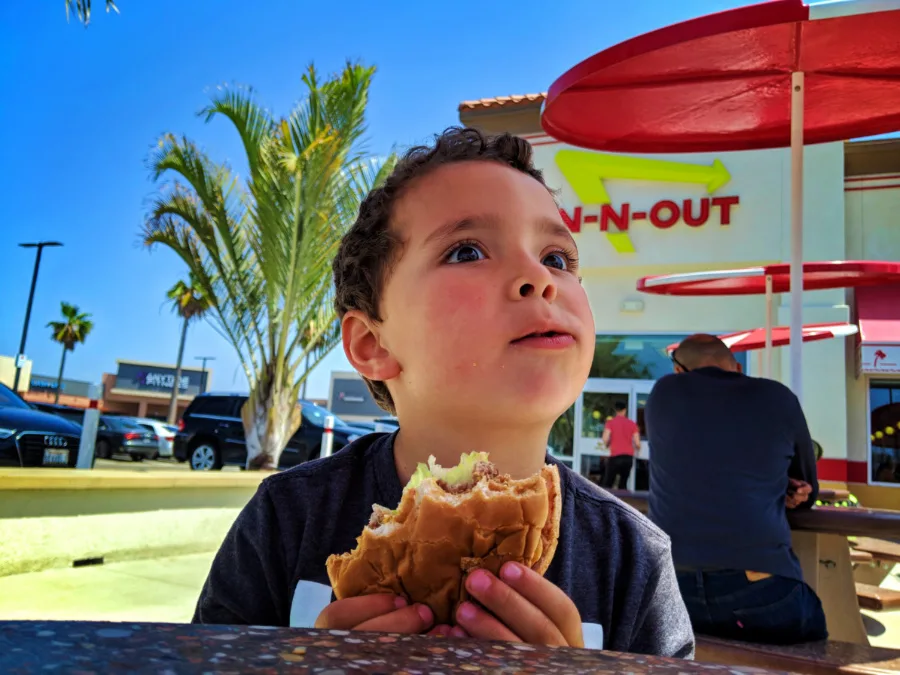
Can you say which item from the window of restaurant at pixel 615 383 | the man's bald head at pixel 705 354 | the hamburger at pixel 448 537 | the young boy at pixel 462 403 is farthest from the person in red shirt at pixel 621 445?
the hamburger at pixel 448 537

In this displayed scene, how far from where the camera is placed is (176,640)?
54 cm

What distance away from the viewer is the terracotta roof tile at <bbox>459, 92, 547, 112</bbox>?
12992 millimetres

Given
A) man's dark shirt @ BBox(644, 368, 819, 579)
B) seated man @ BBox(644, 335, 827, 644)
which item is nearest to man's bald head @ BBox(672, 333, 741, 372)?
seated man @ BBox(644, 335, 827, 644)

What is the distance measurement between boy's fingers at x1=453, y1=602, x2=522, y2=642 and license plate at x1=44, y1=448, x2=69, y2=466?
7504 mm

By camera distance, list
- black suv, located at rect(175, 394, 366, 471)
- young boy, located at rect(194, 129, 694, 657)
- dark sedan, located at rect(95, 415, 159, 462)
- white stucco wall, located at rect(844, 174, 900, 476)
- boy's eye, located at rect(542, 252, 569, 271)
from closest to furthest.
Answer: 1. young boy, located at rect(194, 129, 694, 657)
2. boy's eye, located at rect(542, 252, 569, 271)
3. white stucco wall, located at rect(844, 174, 900, 476)
4. black suv, located at rect(175, 394, 366, 471)
5. dark sedan, located at rect(95, 415, 159, 462)

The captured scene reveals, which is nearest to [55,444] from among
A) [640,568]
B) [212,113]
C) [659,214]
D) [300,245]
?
[300,245]

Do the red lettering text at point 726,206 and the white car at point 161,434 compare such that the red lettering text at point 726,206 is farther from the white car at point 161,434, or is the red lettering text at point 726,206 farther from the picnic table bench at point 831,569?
the white car at point 161,434

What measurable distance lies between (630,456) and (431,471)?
34.2 ft

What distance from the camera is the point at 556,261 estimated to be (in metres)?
1.37

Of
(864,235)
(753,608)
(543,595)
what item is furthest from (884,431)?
(543,595)

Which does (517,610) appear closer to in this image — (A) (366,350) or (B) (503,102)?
(A) (366,350)

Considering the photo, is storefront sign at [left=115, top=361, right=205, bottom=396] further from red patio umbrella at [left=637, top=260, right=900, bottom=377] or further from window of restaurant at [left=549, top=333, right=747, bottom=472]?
red patio umbrella at [left=637, top=260, right=900, bottom=377]

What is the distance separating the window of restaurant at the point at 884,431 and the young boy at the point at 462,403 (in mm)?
11948

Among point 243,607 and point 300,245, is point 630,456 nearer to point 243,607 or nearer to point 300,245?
point 300,245
